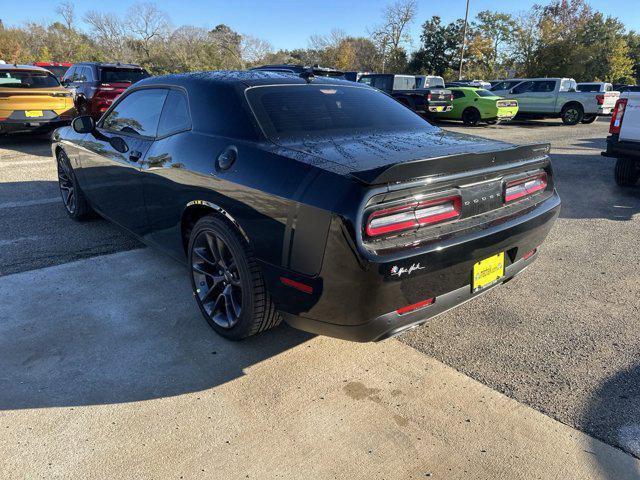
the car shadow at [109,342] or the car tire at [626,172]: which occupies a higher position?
the car tire at [626,172]

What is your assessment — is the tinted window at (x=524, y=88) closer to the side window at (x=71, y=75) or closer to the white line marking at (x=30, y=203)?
the side window at (x=71, y=75)

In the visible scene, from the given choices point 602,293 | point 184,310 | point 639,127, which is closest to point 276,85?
point 184,310

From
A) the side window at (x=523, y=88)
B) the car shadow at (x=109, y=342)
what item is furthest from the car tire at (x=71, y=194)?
the side window at (x=523, y=88)

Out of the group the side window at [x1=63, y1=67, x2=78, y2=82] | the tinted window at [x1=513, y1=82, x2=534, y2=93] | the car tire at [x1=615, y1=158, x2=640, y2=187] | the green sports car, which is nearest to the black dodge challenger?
the car tire at [x1=615, y1=158, x2=640, y2=187]

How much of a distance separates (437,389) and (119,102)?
11.4 feet

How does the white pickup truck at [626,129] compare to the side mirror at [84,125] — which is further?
the white pickup truck at [626,129]

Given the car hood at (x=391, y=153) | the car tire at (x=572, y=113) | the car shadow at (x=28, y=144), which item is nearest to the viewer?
the car hood at (x=391, y=153)

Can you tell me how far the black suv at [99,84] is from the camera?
1088 centimetres

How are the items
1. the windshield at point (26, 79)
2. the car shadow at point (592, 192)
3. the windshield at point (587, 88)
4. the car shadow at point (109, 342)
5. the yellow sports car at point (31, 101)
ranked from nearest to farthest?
the car shadow at point (109, 342) < the car shadow at point (592, 192) < the yellow sports car at point (31, 101) < the windshield at point (26, 79) < the windshield at point (587, 88)

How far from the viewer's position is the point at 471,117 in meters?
17.1

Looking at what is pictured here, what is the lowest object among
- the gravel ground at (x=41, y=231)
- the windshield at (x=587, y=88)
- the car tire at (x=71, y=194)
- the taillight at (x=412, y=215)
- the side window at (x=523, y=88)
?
the gravel ground at (x=41, y=231)

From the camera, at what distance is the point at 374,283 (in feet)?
6.91

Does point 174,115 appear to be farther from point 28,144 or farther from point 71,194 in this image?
point 28,144

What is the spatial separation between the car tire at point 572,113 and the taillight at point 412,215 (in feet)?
62.7
